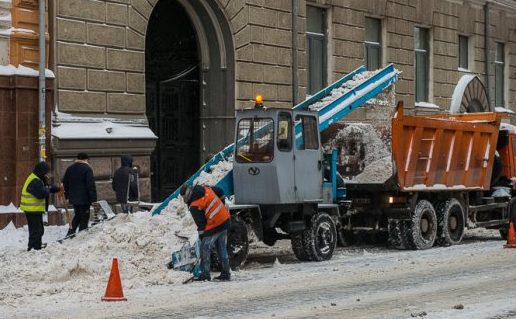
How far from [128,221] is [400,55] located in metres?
17.5

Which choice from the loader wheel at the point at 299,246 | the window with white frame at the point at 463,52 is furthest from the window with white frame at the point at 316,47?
the loader wheel at the point at 299,246

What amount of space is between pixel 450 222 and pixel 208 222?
7.59 m

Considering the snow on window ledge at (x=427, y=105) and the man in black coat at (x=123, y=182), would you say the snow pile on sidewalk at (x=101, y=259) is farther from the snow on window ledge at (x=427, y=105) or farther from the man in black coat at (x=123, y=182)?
the snow on window ledge at (x=427, y=105)

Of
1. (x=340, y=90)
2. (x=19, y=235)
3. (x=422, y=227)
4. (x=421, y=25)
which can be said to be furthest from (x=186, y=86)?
(x=421, y=25)

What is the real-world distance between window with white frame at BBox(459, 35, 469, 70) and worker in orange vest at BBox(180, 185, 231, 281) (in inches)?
902

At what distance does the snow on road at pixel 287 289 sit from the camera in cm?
1171

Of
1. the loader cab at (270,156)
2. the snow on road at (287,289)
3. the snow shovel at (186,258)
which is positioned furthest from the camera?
the loader cab at (270,156)

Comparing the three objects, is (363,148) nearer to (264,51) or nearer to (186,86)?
(264,51)

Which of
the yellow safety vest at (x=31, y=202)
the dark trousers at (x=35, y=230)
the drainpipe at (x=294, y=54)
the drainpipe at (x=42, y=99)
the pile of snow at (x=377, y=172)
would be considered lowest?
the dark trousers at (x=35, y=230)

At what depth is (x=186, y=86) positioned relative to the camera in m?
25.8

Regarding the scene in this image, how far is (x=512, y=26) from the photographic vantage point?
127ft

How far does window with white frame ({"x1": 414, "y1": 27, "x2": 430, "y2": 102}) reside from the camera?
109 feet

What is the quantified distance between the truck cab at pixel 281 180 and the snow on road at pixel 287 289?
544 mm

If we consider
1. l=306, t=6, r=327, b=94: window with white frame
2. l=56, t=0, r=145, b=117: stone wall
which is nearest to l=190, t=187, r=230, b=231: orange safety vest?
l=56, t=0, r=145, b=117: stone wall
